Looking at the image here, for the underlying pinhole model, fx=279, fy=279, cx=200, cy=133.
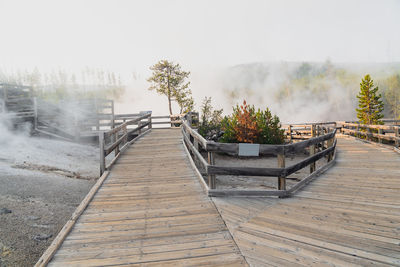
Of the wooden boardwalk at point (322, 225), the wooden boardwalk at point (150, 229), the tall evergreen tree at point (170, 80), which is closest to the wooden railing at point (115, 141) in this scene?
the wooden boardwalk at point (150, 229)

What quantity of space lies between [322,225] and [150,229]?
2240 mm

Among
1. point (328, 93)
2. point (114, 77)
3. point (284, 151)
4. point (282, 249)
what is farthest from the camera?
point (114, 77)

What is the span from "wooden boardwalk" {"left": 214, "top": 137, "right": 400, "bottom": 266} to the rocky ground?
3.28 m

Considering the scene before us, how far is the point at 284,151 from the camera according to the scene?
4.93m

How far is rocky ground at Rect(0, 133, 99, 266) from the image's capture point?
468 cm

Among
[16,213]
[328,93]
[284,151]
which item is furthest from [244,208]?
[328,93]

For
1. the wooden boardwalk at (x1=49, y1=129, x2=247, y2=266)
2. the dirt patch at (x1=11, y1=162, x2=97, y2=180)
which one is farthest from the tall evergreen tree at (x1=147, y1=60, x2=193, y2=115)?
the wooden boardwalk at (x1=49, y1=129, x2=247, y2=266)

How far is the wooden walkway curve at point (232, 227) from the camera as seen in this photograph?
2.88 m

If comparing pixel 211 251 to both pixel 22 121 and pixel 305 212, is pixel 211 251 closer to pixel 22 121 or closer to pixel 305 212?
pixel 305 212

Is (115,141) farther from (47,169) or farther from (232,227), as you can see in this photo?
(232,227)

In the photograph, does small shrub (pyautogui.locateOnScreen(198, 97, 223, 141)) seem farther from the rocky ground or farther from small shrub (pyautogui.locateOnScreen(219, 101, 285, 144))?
the rocky ground

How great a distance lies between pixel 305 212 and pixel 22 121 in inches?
691

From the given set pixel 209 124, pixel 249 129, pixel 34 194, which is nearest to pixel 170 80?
pixel 209 124

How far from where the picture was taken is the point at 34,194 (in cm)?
690
